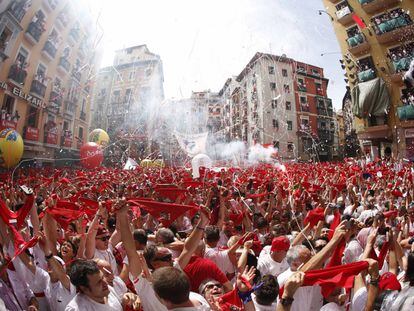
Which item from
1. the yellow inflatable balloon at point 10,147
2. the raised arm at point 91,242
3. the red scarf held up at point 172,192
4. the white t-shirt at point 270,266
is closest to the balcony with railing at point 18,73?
the yellow inflatable balloon at point 10,147

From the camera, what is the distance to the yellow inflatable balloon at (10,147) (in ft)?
27.9

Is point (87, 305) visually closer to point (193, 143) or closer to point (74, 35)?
point (74, 35)

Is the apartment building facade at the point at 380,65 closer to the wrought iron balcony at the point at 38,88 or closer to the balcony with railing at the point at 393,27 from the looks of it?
the balcony with railing at the point at 393,27

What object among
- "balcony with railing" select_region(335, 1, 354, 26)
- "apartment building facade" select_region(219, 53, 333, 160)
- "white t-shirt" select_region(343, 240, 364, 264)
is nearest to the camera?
"white t-shirt" select_region(343, 240, 364, 264)

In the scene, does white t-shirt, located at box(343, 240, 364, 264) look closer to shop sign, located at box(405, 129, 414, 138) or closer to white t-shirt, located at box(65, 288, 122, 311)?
white t-shirt, located at box(65, 288, 122, 311)

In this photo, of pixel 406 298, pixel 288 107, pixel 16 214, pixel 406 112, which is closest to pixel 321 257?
pixel 406 298

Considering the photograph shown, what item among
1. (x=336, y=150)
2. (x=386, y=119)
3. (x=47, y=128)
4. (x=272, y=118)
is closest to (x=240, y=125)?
(x=272, y=118)

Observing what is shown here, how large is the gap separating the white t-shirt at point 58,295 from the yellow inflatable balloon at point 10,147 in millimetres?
6708

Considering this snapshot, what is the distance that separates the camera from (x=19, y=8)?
601 cm

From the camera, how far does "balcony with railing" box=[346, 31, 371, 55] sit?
25.5 m

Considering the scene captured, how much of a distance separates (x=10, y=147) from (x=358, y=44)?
1014 inches

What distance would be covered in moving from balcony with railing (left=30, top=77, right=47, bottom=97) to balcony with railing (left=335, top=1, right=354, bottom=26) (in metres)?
25.5

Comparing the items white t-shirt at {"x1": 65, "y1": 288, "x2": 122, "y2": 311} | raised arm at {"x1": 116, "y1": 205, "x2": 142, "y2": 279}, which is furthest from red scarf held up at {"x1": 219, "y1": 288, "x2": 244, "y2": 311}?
white t-shirt at {"x1": 65, "y1": 288, "x2": 122, "y2": 311}

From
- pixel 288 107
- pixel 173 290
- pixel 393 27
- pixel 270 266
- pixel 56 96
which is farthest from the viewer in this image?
pixel 288 107
